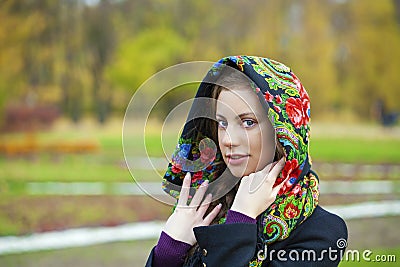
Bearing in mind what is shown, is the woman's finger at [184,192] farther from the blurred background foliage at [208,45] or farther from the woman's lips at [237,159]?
the blurred background foliage at [208,45]

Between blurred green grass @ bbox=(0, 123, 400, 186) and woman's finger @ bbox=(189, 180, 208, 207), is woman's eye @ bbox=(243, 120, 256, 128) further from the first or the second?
blurred green grass @ bbox=(0, 123, 400, 186)

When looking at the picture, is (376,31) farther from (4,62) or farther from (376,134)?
(4,62)

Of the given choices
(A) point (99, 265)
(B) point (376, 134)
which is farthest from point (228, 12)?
(A) point (99, 265)

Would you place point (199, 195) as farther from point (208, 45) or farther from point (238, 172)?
point (208, 45)

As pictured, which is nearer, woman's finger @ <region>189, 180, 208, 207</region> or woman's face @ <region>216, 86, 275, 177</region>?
woman's face @ <region>216, 86, 275, 177</region>

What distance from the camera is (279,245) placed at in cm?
137

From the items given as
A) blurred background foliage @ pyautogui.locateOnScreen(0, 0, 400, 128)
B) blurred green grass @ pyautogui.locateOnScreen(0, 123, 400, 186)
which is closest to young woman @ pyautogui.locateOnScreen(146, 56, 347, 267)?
blurred green grass @ pyautogui.locateOnScreen(0, 123, 400, 186)

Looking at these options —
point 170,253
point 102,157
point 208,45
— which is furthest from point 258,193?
point 208,45

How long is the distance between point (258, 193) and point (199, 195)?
0.19m

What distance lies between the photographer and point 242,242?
1.28 m

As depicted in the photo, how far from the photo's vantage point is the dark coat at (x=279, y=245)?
1.28 m

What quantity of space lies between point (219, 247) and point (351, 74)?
957 centimetres

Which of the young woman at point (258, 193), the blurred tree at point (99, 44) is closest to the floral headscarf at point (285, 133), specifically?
the young woman at point (258, 193)

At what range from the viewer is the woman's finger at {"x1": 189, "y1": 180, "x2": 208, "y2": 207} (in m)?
1.46
